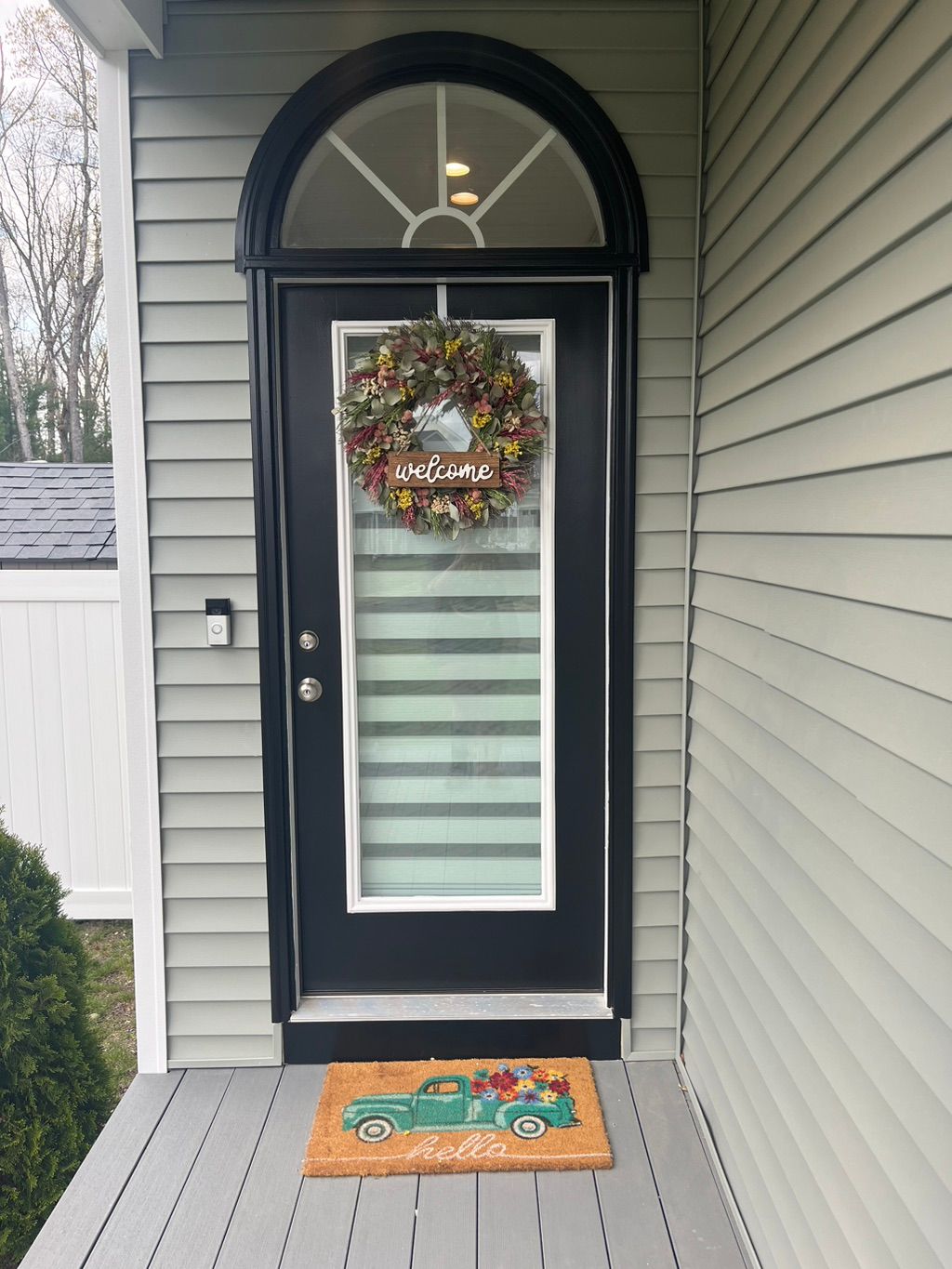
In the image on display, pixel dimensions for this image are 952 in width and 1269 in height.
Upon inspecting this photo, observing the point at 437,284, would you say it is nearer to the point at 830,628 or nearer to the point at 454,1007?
the point at 830,628

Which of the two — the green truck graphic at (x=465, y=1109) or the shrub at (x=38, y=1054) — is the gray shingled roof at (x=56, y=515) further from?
the green truck graphic at (x=465, y=1109)

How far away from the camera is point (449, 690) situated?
244cm

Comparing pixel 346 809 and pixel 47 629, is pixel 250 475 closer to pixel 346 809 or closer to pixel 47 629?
pixel 346 809

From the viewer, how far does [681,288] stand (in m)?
2.24

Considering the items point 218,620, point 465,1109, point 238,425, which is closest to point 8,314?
point 238,425

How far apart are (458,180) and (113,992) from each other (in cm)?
308

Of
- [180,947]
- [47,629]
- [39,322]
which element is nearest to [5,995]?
[180,947]

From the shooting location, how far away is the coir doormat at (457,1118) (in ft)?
6.59

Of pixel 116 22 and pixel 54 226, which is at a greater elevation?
pixel 54 226

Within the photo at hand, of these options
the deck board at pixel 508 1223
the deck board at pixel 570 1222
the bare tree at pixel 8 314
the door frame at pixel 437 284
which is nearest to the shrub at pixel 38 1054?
the door frame at pixel 437 284

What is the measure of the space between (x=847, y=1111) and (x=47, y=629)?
3.27m

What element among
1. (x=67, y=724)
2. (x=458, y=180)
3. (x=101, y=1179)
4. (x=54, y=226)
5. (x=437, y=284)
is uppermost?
(x=54, y=226)

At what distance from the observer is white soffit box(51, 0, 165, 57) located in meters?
2.00

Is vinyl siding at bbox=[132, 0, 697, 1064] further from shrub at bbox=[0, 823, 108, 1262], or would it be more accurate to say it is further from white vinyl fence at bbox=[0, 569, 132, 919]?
white vinyl fence at bbox=[0, 569, 132, 919]
